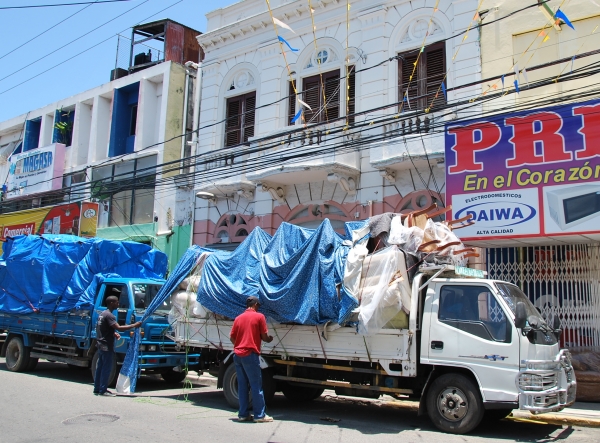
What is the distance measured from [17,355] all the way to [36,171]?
1397cm

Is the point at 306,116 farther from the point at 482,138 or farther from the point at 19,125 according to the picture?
the point at 19,125

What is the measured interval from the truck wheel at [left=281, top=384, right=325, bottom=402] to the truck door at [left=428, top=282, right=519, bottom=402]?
2811 mm

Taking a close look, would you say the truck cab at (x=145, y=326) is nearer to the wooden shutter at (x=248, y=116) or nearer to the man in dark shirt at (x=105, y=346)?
the man in dark shirt at (x=105, y=346)

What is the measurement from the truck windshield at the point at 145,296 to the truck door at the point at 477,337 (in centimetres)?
599

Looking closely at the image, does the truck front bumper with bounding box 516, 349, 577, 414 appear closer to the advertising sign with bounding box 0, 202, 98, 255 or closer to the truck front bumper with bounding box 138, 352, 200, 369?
the truck front bumper with bounding box 138, 352, 200, 369

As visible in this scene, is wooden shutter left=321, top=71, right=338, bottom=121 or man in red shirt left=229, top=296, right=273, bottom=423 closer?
man in red shirt left=229, top=296, right=273, bottom=423

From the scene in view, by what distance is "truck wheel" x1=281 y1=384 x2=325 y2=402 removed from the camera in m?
9.79

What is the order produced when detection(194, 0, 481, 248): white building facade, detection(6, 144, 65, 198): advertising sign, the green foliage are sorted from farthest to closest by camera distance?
the green foliage, detection(6, 144, 65, 198): advertising sign, detection(194, 0, 481, 248): white building facade

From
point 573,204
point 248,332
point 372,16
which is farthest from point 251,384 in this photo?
point 372,16

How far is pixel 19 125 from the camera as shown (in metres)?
28.7

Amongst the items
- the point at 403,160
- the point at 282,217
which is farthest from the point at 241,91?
the point at 403,160

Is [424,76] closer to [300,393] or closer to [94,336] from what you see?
[300,393]

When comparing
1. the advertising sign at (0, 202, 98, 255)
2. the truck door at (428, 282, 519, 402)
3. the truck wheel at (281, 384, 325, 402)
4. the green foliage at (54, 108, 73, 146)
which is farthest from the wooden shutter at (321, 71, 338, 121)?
the green foliage at (54, 108, 73, 146)

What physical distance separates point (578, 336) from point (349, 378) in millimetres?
5533
